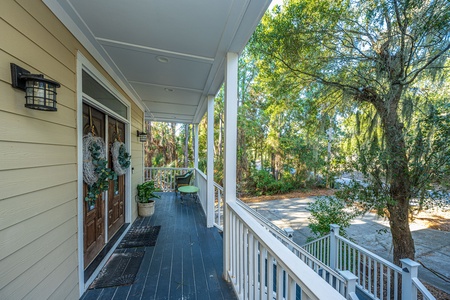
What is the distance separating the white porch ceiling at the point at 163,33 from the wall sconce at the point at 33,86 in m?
0.64

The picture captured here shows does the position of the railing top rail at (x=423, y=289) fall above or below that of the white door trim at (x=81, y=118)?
below

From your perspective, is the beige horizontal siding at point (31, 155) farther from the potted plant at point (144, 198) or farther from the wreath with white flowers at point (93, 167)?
the potted plant at point (144, 198)

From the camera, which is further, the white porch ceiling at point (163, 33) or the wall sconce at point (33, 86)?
the white porch ceiling at point (163, 33)

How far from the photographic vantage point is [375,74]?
11.1ft

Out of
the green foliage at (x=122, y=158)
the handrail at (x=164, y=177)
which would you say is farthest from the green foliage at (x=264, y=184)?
the green foliage at (x=122, y=158)

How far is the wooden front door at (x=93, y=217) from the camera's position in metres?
2.06

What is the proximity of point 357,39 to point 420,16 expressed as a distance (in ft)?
2.74

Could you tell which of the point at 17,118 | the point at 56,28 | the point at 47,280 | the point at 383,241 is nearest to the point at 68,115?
the point at 17,118

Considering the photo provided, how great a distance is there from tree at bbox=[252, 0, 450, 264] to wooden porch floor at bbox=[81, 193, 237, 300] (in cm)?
322

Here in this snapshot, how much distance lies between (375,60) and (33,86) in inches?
179

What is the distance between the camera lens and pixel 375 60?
10.8 feet

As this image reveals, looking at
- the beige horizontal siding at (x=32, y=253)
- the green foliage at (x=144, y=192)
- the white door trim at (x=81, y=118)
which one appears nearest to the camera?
the beige horizontal siding at (x=32, y=253)

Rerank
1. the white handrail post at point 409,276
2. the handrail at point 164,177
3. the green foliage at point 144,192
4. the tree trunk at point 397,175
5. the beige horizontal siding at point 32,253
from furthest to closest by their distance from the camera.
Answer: the handrail at point 164,177, the green foliage at point 144,192, the tree trunk at point 397,175, the white handrail post at point 409,276, the beige horizontal siding at point 32,253

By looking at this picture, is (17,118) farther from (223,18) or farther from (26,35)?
(223,18)
